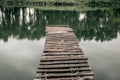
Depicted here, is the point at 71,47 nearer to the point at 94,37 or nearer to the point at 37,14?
the point at 94,37

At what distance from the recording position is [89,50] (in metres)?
19.3

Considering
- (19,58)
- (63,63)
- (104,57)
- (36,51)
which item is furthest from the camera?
(36,51)

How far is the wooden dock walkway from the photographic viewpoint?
1091 centimetres

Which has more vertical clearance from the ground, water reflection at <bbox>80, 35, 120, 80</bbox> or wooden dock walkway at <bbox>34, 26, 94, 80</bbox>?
wooden dock walkway at <bbox>34, 26, 94, 80</bbox>

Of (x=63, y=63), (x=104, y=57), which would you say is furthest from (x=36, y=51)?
(x=63, y=63)

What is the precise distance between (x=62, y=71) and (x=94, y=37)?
46.1 feet

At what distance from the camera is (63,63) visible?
40.7 ft

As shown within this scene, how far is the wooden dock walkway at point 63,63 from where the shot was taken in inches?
429

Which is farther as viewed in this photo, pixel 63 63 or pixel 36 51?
pixel 36 51

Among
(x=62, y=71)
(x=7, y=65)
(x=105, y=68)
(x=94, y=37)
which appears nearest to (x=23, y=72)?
(x=7, y=65)

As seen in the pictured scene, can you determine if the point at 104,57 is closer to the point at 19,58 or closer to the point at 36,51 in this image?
the point at 36,51

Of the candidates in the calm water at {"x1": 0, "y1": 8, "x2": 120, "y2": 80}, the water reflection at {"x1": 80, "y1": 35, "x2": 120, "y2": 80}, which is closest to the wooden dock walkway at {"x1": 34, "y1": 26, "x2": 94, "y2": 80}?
the calm water at {"x1": 0, "y1": 8, "x2": 120, "y2": 80}

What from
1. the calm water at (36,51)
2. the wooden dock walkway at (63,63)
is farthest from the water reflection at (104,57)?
the wooden dock walkway at (63,63)

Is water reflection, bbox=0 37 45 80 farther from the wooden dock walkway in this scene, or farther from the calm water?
the wooden dock walkway
